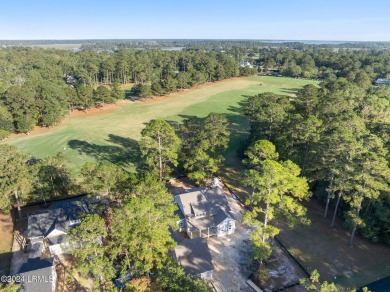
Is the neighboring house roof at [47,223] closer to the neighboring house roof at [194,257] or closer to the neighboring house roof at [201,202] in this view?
the neighboring house roof at [201,202]

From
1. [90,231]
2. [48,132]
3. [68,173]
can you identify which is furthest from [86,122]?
[90,231]

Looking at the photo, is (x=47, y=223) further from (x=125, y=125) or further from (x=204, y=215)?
(x=125, y=125)

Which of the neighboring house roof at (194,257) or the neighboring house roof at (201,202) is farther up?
the neighboring house roof at (201,202)

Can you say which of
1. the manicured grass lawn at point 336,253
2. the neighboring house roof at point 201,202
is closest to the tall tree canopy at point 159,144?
the neighboring house roof at point 201,202

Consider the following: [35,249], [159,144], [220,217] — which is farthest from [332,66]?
[35,249]

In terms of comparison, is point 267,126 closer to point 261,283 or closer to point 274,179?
point 274,179

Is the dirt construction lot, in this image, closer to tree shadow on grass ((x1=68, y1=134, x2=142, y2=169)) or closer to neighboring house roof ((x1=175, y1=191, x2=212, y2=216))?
neighboring house roof ((x1=175, y1=191, x2=212, y2=216))
